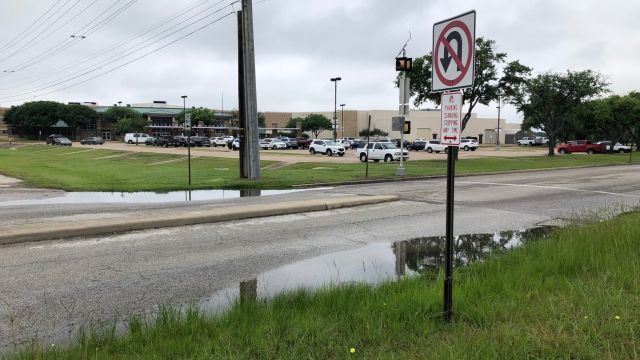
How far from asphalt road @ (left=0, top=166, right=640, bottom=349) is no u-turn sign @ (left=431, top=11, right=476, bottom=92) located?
3.47 metres

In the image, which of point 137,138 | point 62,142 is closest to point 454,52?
point 137,138

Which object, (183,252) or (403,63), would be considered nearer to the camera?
(183,252)

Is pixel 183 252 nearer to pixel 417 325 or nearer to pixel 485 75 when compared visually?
pixel 417 325

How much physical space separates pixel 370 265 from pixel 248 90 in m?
15.4

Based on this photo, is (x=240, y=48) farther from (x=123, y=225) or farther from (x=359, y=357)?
(x=359, y=357)

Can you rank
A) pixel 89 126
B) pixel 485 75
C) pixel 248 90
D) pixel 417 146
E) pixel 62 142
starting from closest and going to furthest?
pixel 248 90 → pixel 485 75 → pixel 417 146 → pixel 62 142 → pixel 89 126

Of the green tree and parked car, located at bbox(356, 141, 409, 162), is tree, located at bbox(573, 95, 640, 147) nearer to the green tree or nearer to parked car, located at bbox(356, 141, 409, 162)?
parked car, located at bbox(356, 141, 409, 162)

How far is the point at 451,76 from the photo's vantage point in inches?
170

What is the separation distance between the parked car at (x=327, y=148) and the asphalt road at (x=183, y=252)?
38168 mm

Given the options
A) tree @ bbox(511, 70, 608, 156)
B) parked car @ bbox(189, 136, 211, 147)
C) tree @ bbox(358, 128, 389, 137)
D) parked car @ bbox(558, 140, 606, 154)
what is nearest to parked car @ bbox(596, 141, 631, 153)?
parked car @ bbox(558, 140, 606, 154)

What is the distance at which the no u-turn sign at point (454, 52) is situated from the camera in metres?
4.12

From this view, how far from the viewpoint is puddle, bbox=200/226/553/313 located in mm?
5824

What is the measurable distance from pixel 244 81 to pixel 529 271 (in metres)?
17.6

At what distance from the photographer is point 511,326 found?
156 inches
